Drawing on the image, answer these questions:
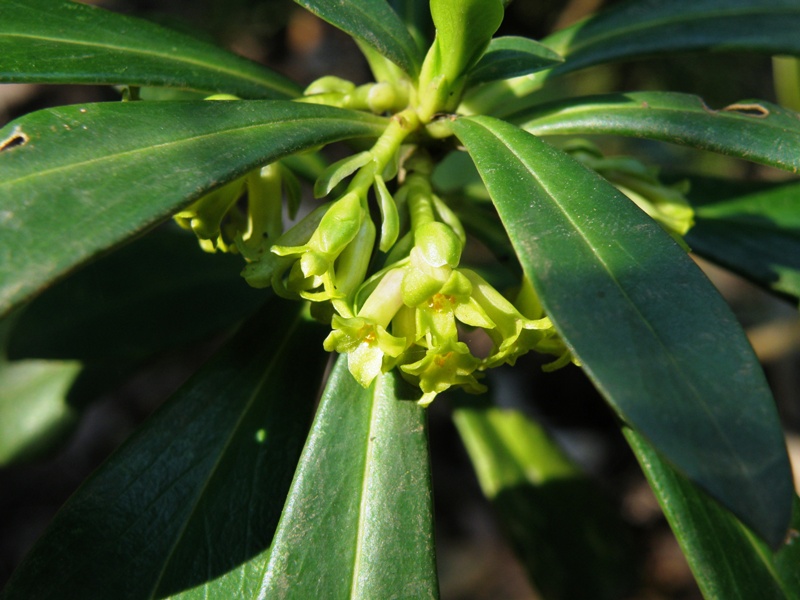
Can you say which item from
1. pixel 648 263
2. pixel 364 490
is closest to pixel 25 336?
pixel 364 490

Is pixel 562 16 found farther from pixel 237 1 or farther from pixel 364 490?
pixel 364 490

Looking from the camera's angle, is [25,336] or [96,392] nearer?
[25,336]

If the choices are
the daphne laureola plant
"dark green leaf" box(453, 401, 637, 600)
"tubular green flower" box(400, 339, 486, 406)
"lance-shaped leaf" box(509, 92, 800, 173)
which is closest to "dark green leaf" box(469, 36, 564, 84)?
the daphne laureola plant

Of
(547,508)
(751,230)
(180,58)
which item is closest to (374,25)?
(180,58)

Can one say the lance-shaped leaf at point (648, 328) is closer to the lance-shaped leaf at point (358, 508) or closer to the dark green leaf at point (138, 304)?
the lance-shaped leaf at point (358, 508)

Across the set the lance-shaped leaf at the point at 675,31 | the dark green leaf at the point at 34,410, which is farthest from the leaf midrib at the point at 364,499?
the dark green leaf at the point at 34,410

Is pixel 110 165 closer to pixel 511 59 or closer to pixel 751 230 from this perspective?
pixel 511 59
